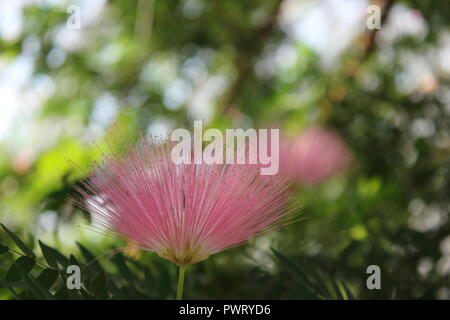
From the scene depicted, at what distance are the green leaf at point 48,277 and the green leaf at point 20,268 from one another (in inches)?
0.9

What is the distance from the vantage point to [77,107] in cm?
183

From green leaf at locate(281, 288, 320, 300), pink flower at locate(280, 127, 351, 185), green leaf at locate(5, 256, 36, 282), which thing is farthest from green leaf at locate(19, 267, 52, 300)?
pink flower at locate(280, 127, 351, 185)

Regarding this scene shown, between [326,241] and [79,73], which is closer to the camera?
[326,241]

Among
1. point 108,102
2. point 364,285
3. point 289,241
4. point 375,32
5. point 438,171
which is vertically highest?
point 375,32

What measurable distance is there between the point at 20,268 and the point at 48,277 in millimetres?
49

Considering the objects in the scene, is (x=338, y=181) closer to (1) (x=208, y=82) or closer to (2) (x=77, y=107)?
(1) (x=208, y=82)

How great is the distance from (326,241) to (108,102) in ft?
3.04

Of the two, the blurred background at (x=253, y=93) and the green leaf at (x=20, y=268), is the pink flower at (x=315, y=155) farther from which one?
the green leaf at (x=20, y=268)

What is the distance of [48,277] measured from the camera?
0.63m

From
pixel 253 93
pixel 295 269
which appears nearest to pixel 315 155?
pixel 253 93

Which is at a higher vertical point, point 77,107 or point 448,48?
point 448,48

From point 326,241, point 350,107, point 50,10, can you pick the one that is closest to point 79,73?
point 50,10

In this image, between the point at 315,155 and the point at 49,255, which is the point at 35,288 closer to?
the point at 49,255

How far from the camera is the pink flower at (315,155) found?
1369 millimetres
